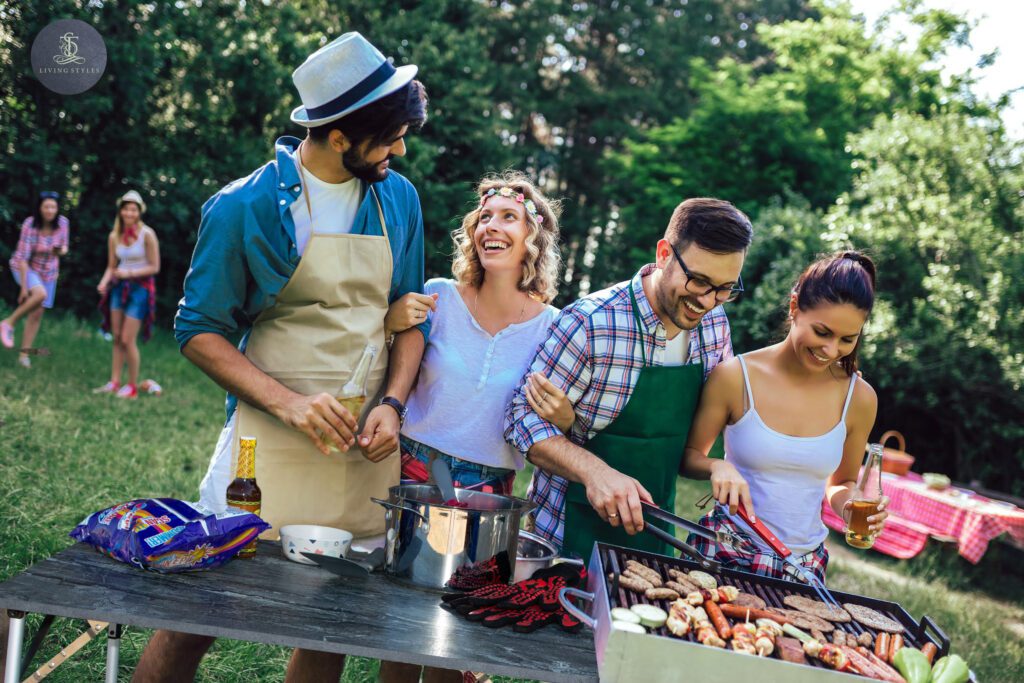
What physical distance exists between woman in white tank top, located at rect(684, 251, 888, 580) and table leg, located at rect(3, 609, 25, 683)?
169 centimetres

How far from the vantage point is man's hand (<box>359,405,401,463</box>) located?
2379mm

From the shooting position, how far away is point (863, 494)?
2.63 meters

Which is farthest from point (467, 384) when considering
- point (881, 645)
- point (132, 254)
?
point (132, 254)

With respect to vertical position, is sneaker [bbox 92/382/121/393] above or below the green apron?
below

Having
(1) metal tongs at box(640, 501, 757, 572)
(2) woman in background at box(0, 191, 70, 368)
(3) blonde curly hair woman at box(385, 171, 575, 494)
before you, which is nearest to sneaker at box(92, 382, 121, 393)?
(2) woman in background at box(0, 191, 70, 368)

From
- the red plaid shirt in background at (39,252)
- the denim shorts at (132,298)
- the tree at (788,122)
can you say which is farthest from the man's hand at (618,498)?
the tree at (788,122)

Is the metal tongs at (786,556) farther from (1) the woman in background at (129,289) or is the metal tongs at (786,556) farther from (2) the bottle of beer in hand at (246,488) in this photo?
(1) the woman in background at (129,289)

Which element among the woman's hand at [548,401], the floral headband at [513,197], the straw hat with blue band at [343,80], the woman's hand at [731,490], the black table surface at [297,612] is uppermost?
the straw hat with blue band at [343,80]

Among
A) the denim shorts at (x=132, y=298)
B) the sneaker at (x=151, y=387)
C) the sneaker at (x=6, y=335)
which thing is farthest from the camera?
the sneaker at (x=6, y=335)

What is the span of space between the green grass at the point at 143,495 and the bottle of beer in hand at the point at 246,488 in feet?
5.07

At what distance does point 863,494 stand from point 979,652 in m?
3.33

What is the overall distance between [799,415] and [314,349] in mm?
1436

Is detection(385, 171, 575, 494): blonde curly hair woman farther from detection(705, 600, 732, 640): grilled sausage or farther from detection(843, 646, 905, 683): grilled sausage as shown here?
detection(843, 646, 905, 683): grilled sausage

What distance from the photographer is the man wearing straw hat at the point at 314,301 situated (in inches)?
88.2
